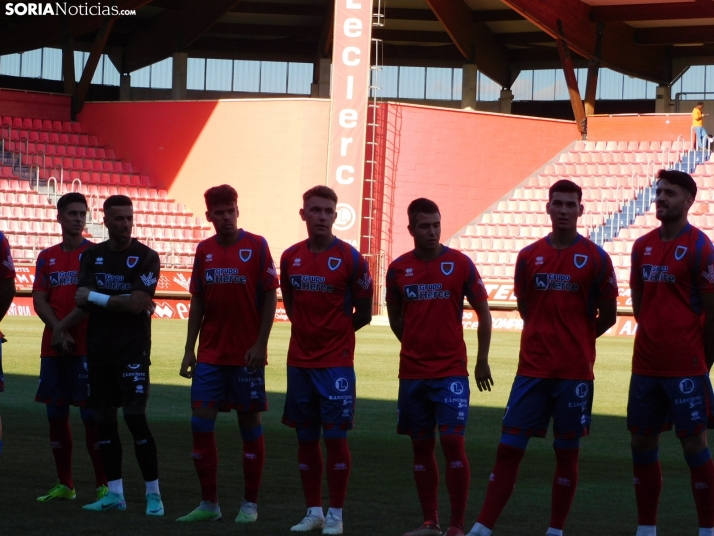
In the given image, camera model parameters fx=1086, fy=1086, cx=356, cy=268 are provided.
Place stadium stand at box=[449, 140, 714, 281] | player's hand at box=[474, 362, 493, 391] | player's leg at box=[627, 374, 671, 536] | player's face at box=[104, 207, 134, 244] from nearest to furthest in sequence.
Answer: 1. player's leg at box=[627, 374, 671, 536]
2. player's hand at box=[474, 362, 493, 391]
3. player's face at box=[104, 207, 134, 244]
4. stadium stand at box=[449, 140, 714, 281]

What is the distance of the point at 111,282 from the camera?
20.9ft

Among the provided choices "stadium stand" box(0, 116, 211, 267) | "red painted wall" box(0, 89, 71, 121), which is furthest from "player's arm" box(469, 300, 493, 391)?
"red painted wall" box(0, 89, 71, 121)

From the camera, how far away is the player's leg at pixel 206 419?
6164mm

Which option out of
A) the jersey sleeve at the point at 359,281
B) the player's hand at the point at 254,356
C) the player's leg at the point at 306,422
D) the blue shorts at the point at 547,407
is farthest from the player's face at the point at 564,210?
the player's hand at the point at 254,356

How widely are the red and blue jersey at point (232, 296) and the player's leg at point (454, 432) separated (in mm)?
1151

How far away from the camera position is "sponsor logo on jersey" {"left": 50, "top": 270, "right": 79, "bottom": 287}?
6.87m

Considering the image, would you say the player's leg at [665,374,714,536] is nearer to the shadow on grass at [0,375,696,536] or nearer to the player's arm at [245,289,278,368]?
the shadow on grass at [0,375,696,536]

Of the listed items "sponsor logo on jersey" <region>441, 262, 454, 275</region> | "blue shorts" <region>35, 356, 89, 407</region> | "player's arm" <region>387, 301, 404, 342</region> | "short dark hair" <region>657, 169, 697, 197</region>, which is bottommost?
"blue shorts" <region>35, 356, 89, 407</region>

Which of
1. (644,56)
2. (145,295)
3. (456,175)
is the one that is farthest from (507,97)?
(145,295)

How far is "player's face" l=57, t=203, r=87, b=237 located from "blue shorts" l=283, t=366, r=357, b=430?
5.74ft

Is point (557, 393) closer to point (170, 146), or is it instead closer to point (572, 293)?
point (572, 293)

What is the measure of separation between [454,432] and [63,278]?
2741mm

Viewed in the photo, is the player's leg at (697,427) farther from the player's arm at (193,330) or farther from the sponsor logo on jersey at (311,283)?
the player's arm at (193,330)

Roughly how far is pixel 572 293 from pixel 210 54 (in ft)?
125
